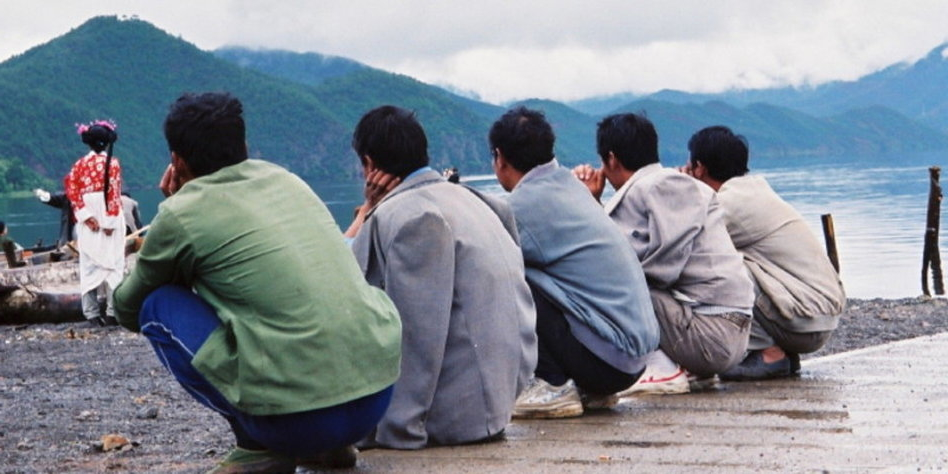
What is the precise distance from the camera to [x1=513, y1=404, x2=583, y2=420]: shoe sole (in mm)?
4762

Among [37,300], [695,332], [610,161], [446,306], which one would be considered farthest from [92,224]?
[446,306]

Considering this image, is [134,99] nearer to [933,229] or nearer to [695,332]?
[933,229]

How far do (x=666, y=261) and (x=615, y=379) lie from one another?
1.95 ft

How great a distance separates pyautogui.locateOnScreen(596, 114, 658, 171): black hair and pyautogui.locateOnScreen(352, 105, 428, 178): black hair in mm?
1209

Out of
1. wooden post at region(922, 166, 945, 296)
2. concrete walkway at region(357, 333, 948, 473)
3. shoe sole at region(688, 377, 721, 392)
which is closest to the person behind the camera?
concrete walkway at region(357, 333, 948, 473)

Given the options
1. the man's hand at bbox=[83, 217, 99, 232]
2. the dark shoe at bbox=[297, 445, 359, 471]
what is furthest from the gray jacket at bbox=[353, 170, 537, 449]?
the man's hand at bbox=[83, 217, 99, 232]

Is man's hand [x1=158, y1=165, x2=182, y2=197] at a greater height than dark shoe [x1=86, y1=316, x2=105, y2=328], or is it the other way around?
man's hand [x1=158, y1=165, x2=182, y2=197]

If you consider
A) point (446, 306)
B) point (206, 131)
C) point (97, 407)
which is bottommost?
point (97, 407)

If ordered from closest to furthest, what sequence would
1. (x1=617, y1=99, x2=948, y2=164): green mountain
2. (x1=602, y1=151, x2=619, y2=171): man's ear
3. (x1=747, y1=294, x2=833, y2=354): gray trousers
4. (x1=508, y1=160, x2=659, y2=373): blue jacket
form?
(x1=508, y1=160, x2=659, y2=373): blue jacket < (x1=602, y1=151, x2=619, y2=171): man's ear < (x1=747, y1=294, x2=833, y2=354): gray trousers < (x1=617, y1=99, x2=948, y2=164): green mountain

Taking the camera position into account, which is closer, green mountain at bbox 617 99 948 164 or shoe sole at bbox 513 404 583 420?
shoe sole at bbox 513 404 583 420

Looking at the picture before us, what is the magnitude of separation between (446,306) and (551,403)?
895 mm

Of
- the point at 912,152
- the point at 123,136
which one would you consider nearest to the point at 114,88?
the point at 123,136

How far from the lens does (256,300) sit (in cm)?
338

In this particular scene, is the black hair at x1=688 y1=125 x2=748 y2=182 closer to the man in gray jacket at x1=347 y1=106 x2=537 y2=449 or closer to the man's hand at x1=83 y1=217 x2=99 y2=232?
the man in gray jacket at x1=347 y1=106 x2=537 y2=449
